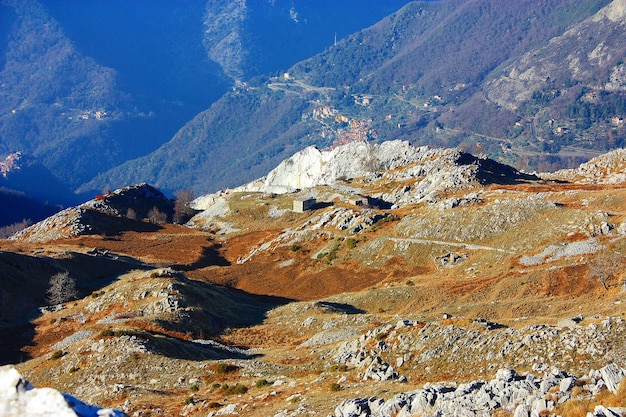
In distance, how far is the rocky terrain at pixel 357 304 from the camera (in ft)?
122

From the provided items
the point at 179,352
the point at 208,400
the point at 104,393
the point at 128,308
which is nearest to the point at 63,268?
the point at 128,308

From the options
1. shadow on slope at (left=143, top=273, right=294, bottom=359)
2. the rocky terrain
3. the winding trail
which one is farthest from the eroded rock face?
the winding trail

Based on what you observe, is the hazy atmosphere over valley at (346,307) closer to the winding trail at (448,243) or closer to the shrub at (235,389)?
the shrub at (235,389)

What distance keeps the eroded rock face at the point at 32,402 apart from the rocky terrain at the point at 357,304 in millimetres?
17629

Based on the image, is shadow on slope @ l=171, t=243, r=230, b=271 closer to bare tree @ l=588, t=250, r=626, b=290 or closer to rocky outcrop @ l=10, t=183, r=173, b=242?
rocky outcrop @ l=10, t=183, r=173, b=242

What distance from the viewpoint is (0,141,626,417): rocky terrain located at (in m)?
37.2

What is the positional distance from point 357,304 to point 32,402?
72355mm

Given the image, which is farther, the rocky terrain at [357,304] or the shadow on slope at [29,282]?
the shadow on slope at [29,282]

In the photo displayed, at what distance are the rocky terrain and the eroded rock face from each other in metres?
17.6

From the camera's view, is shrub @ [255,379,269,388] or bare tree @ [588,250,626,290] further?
bare tree @ [588,250,626,290]

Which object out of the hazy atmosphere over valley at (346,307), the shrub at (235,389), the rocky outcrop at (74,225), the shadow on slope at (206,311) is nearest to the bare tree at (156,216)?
the rocky outcrop at (74,225)

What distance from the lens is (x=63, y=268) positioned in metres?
104

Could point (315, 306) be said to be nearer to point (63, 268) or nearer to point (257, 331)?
point (257, 331)

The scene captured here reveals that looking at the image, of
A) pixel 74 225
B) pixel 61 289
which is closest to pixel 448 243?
pixel 61 289
